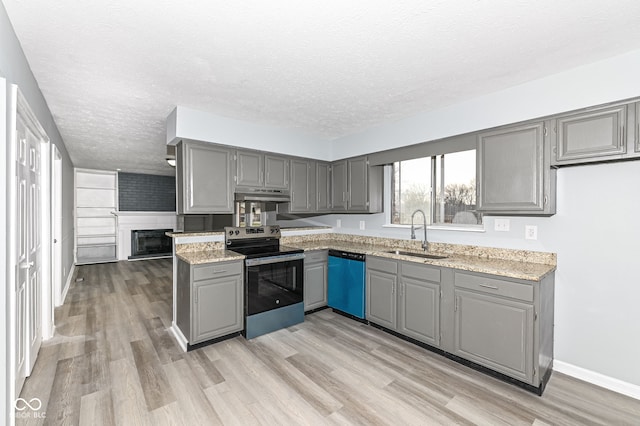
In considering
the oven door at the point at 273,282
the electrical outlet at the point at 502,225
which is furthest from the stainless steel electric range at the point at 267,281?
the electrical outlet at the point at 502,225

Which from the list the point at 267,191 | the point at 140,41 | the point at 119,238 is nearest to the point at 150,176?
the point at 119,238

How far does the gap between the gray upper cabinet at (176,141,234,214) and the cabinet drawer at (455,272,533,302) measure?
249 cm

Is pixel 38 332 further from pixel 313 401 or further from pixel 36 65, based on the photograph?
pixel 313 401

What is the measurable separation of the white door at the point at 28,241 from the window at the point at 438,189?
143 inches

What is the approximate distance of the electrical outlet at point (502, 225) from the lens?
2.85 meters

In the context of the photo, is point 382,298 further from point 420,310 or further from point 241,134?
point 241,134

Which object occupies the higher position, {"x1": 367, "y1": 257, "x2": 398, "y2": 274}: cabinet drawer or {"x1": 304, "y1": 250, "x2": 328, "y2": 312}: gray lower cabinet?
{"x1": 367, "y1": 257, "x2": 398, "y2": 274}: cabinet drawer

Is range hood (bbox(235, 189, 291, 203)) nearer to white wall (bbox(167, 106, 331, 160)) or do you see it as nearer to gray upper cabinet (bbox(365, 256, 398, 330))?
white wall (bbox(167, 106, 331, 160))

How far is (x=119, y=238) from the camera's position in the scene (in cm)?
754

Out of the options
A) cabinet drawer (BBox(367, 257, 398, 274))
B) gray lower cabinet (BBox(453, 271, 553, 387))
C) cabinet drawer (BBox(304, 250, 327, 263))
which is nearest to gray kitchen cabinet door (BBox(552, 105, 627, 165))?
gray lower cabinet (BBox(453, 271, 553, 387))

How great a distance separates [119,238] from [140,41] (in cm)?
713

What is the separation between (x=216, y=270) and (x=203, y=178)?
1003 mm

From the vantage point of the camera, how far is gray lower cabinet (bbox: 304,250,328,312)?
12.3ft

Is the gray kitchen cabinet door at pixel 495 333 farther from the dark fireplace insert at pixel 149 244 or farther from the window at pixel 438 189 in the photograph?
the dark fireplace insert at pixel 149 244
